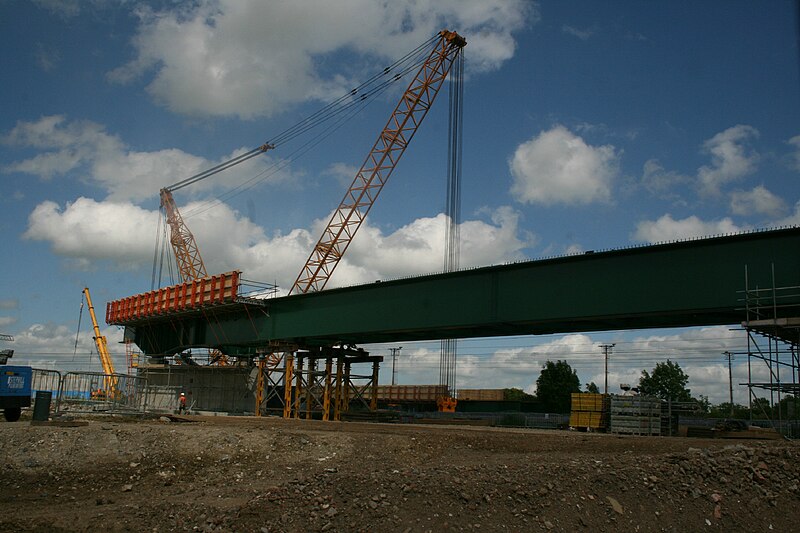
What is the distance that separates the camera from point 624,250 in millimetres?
31109

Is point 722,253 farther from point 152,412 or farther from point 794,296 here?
point 152,412

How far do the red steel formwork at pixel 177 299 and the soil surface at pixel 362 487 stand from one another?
27822mm

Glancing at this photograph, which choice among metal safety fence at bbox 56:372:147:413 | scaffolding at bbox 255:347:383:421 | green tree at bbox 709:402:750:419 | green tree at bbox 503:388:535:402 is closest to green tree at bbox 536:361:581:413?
green tree at bbox 503:388:535:402

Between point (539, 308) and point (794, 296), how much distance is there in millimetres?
11176

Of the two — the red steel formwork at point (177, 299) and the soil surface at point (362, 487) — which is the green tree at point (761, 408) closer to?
the soil surface at point (362, 487)

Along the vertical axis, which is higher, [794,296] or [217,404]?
[794,296]

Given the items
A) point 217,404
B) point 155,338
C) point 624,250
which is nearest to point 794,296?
point 624,250

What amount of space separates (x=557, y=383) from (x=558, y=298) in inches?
2532

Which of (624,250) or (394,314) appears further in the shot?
(394,314)

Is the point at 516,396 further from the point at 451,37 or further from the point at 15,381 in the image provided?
the point at 15,381

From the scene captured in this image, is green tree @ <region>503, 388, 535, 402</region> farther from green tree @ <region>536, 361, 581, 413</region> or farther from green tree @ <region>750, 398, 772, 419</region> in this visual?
green tree @ <region>750, 398, 772, 419</region>

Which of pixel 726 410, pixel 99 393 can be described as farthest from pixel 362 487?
pixel 726 410

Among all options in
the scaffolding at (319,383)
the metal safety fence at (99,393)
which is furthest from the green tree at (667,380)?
the metal safety fence at (99,393)

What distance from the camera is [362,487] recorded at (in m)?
14.4
